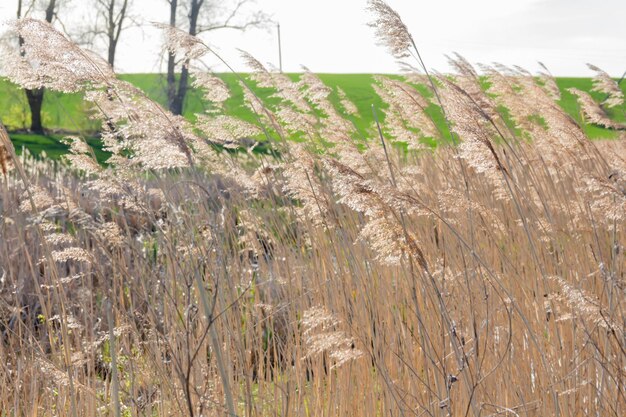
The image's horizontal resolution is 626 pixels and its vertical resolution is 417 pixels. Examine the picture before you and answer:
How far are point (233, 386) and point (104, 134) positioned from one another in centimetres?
91

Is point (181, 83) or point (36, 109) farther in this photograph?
point (181, 83)

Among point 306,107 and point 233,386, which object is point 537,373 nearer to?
point 233,386

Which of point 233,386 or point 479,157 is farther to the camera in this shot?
point 233,386

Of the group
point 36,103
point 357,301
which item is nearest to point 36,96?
point 36,103

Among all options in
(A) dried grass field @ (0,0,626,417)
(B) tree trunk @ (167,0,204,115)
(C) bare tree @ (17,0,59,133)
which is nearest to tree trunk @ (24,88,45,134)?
(C) bare tree @ (17,0,59,133)

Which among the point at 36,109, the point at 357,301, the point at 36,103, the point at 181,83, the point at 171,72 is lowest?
the point at 357,301

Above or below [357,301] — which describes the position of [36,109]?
above

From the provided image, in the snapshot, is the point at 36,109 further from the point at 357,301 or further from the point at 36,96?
the point at 357,301

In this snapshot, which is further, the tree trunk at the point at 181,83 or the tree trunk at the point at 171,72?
the tree trunk at the point at 181,83

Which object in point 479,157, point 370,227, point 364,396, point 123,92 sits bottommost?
point 364,396

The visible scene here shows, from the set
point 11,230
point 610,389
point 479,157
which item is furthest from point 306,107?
point 11,230

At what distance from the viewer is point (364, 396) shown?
8.54ft

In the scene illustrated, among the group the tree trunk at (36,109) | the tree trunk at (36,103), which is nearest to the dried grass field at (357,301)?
Result: the tree trunk at (36,103)

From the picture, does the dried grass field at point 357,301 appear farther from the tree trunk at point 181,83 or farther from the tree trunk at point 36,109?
the tree trunk at point 36,109
